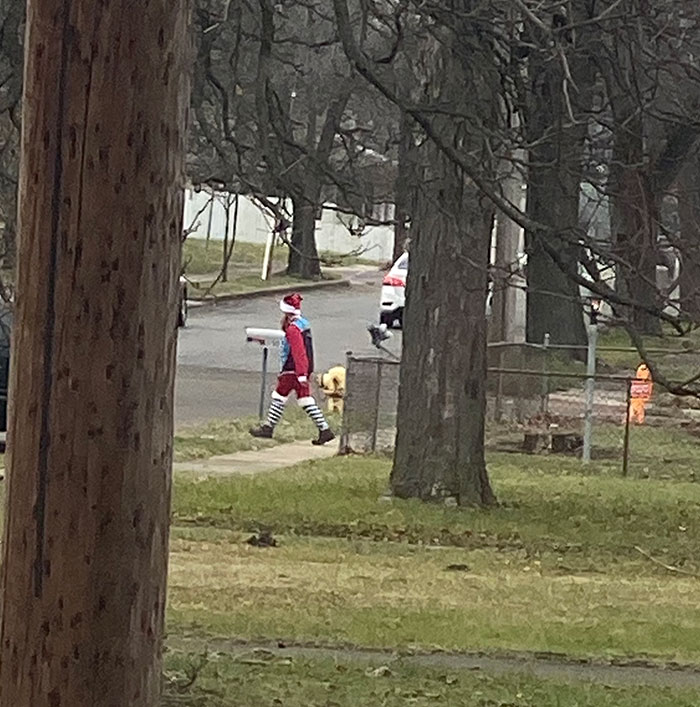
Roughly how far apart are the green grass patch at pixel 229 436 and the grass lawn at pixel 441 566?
194 cm

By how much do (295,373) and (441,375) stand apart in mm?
6472

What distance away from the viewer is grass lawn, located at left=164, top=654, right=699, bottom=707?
24.0ft

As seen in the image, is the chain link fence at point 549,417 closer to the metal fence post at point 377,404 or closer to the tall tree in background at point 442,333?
the metal fence post at point 377,404

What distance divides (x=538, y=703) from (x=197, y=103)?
5601 mm

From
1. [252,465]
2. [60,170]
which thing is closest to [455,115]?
[60,170]

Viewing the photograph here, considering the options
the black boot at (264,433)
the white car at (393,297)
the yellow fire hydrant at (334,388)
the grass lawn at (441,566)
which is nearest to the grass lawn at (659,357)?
the yellow fire hydrant at (334,388)

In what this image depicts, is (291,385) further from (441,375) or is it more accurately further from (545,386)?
(441,375)

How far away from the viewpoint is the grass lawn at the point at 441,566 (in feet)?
31.4

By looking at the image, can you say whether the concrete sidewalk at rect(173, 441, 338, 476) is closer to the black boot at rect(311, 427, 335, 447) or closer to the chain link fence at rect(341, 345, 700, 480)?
the black boot at rect(311, 427, 335, 447)

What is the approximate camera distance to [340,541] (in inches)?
551

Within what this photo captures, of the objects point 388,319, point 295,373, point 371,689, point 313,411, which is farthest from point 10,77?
point 388,319

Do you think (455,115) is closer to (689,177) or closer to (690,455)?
(690,455)

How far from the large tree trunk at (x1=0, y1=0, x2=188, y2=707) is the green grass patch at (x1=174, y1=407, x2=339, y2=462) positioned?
616 inches

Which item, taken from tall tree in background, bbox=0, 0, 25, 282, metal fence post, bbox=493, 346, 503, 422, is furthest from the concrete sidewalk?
tall tree in background, bbox=0, 0, 25, 282
